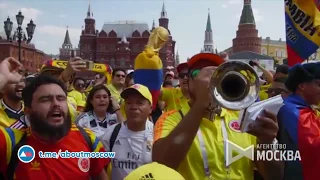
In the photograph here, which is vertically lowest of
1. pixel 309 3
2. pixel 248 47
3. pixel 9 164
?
pixel 9 164

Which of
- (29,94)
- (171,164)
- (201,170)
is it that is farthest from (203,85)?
(29,94)

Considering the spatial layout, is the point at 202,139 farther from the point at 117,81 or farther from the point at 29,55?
the point at 29,55

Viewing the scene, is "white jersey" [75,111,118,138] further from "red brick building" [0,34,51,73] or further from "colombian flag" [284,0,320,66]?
"red brick building" [0,34,51,73]

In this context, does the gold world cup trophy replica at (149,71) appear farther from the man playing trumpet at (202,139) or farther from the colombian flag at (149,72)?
the man playing trumpet at (202,139)

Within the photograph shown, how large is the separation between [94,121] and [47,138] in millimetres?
2095

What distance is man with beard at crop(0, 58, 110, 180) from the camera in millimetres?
2441

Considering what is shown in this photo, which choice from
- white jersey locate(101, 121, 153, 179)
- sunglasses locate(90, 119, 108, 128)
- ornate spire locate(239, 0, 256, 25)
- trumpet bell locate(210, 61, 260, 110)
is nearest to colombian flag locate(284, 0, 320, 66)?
sunglasses locate(90, 119, 108, 128)

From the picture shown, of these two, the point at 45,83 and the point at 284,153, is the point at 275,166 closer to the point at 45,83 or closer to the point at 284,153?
the point at 284,153

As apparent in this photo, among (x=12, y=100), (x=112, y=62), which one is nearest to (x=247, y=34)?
(x=112, y=62)

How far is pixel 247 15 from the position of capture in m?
95.8

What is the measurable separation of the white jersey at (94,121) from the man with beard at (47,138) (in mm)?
1808

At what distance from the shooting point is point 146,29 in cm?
7725

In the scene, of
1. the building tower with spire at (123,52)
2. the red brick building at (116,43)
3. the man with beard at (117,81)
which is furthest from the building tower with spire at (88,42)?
the man with beard at (117,81)

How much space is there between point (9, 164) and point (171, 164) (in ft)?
3.36
